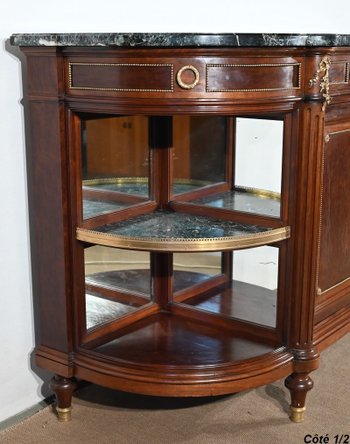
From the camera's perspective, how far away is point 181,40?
1.44 meters

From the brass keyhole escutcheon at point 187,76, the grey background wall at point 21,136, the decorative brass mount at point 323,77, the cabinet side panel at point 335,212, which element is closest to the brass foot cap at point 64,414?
the grey background wall at point 21,136

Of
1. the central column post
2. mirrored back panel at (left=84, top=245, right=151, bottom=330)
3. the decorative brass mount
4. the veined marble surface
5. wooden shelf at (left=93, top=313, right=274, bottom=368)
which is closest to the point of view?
the veined marble surface

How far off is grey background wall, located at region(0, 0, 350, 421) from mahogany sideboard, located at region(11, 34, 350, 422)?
0.05 meters

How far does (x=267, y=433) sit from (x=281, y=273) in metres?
0.38

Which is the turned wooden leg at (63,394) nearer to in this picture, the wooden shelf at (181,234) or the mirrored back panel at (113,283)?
the mirrored back panel at (113,283)

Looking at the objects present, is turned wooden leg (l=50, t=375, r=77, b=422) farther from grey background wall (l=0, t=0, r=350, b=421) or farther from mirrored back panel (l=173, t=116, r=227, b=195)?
mirrored back panel (l=173, t=116, r=227, b=195)

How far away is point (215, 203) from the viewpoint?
75.4 inches

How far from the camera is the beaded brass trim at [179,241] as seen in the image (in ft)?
5.29

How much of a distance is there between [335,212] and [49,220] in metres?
0.71

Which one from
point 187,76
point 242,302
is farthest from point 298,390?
point 187,76

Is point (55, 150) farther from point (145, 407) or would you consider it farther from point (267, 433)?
point (267, 433)

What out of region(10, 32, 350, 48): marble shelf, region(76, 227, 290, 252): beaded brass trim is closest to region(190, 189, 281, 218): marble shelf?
region(76, 227, 290, 252): beaded brass trim

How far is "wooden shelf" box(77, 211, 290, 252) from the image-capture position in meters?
1.62
